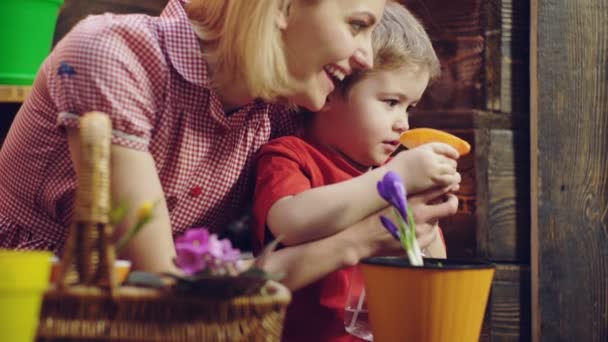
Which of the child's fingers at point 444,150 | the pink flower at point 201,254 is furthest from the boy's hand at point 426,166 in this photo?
the pink flower at point 201,254

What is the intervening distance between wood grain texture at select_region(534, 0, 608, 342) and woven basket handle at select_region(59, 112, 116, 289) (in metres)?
1.40

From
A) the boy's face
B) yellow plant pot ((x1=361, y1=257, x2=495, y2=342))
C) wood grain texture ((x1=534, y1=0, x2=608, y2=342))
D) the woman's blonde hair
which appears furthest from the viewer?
wood grain texture ((x1=534, y1=0, x2=608, y2=342))

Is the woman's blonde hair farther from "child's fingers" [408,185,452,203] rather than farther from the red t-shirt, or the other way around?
"child's fingers" [408,185,452,203]

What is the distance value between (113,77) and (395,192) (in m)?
0.49

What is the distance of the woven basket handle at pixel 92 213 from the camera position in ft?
2.99

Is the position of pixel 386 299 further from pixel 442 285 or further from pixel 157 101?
pixel 157 101

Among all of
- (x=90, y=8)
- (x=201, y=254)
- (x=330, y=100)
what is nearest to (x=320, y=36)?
(x=330, y=100)

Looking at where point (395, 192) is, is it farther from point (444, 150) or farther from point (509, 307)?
point (509, 307)

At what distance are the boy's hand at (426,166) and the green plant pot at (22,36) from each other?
34.5 inches

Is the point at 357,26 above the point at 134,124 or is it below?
above

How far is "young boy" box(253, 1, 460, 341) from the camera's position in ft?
4.89

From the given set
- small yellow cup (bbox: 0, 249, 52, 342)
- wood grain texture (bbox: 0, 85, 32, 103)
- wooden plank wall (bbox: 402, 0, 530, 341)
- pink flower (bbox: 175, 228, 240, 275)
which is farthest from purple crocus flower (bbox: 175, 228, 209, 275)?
wooden plank wall (bbox: 402, 0, 530, 341)

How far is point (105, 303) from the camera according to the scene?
953mm

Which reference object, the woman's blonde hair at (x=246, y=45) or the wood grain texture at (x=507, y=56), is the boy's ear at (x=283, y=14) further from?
the wood grain texture at (x=507, y=56)
